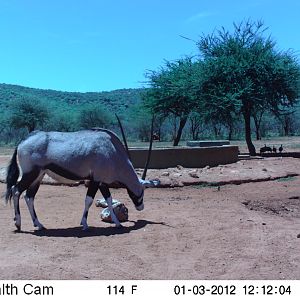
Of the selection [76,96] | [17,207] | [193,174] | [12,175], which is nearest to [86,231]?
[17,207]

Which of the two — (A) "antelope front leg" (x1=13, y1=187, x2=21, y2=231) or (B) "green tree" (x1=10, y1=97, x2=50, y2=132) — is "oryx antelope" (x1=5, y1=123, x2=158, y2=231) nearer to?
(A) "antelope front leg" (x1=13, y1=187, x2=21, y2=231)

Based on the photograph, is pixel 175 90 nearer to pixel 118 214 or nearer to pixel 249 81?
pixel 249 81

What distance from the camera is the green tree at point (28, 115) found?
51.5 metres

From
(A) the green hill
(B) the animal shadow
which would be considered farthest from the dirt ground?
(A) the green hill

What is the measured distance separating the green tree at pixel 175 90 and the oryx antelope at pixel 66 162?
15.8 meters

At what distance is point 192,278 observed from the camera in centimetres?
569

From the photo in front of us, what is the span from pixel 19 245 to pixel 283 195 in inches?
269

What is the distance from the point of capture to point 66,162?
849cm

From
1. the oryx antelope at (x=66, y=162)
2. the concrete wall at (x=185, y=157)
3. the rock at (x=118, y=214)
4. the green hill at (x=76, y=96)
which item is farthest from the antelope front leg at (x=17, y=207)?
the green hill at (x=76, y=96)

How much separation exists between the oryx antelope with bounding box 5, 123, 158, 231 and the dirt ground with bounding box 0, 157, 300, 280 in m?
0.57

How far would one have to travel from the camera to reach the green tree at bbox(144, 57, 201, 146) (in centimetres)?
2497

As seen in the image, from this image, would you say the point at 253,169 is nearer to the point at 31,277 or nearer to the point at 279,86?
the point at 279,86

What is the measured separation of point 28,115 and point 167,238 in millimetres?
45450

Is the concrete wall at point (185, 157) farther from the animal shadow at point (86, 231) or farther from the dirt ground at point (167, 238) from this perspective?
the animal shadow at point (86, 231)
